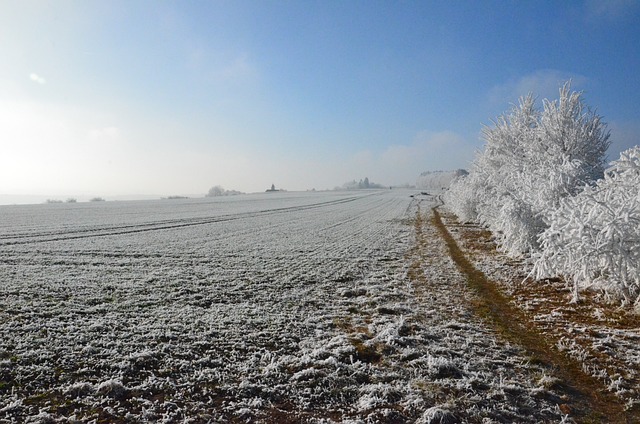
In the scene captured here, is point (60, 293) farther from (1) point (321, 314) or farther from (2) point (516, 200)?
(2) point (516, 200)

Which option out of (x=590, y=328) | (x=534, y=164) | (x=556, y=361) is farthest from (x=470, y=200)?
(x=556, y=361)

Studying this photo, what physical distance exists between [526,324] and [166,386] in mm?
8086

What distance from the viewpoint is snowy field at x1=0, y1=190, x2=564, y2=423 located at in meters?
5.08

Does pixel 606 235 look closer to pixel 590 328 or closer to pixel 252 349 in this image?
pixel 590 328

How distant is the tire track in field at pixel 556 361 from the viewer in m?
5.05

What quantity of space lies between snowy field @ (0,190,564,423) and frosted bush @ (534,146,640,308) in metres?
3.02

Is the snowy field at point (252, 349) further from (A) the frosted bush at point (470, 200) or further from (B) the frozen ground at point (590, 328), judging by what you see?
(A) the frosted bush at point (470, 200)

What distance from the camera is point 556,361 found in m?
6.59

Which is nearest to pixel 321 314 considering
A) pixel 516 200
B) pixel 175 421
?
pixel 175 421

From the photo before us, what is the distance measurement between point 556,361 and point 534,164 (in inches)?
728

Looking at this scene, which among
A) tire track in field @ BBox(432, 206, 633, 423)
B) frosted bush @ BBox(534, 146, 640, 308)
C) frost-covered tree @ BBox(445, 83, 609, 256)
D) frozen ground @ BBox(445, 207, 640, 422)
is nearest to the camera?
tire track in field @ BBox(432, 206, 633, 423)

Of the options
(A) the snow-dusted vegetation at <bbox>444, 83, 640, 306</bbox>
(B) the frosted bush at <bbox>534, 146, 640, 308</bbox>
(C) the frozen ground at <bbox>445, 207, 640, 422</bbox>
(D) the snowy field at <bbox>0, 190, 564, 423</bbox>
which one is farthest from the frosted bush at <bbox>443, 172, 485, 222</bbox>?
(B) the frosted bush at <bbox>534, 146, 640, 308</bbox>

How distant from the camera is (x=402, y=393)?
5.43 metres

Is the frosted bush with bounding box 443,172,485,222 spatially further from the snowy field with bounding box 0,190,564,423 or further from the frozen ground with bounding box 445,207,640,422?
the snowy field with bounding box 0,190,564,423
